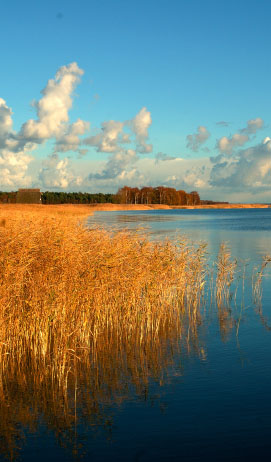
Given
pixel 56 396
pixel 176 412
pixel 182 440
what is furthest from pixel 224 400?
pixel 56 396

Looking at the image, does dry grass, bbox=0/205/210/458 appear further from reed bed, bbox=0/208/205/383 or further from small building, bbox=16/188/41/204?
small building, bbox=16/188/41/204

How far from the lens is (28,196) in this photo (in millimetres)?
119062

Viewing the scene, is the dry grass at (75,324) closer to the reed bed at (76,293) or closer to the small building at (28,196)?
the reed bed at (76,293)

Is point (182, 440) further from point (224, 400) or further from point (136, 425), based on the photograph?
point (224, 400)

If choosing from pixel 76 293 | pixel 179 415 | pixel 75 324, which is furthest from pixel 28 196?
pixel 179 415

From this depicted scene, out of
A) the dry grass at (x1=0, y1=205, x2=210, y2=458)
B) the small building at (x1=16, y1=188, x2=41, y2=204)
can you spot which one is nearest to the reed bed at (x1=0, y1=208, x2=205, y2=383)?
the dry grass at (x1=0, y1=205, x2=210, y2=458)

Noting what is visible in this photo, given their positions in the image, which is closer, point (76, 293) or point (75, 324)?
point (76, 293)

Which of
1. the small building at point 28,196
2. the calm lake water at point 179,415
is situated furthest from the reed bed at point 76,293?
the small building at point 28,196

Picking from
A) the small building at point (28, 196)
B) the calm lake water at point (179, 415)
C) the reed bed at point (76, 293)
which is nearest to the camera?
the calm lake water at point (179, 415)

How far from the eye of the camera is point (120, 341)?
12.4 m

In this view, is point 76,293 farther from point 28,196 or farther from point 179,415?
A: point 28,196

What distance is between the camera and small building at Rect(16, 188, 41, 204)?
388 ft

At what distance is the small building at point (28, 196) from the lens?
118312 mm

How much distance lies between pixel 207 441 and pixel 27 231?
8290 mm
